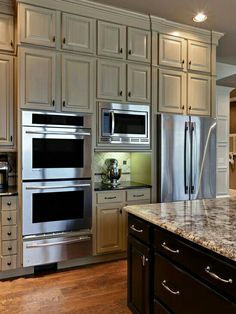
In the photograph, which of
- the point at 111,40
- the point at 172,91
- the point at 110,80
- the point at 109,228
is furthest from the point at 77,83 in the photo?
the point at 109,228

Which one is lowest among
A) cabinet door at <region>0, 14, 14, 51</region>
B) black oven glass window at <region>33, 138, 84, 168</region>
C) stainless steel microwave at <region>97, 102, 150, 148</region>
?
black oven glass window at <region>33, 138, 84, 168</region>

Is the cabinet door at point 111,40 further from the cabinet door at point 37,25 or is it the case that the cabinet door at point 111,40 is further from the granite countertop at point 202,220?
the granite countertop at point 202,220

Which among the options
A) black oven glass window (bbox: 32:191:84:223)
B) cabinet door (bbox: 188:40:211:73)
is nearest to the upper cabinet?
cabinet door (bbox: 188:40:211:73)

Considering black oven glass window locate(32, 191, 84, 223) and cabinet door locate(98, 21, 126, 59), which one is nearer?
black oven glass window locate(32, 191, 84, 223)

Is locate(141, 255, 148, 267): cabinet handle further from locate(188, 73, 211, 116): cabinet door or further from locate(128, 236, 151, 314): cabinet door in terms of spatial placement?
locate(188, 73, 211, 116): cabinet door

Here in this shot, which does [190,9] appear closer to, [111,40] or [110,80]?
[111,40]

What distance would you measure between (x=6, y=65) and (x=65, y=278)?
2.44m

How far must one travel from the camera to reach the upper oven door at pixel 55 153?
2863 millimetres

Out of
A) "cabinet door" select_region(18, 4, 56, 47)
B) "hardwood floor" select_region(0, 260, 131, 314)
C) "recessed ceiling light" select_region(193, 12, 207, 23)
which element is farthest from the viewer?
"recessed ceiling light" select_region(193, 12, 207, 23)

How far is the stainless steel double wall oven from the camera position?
2.87 metres

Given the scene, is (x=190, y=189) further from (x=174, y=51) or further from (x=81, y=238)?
(x=174, y=51)

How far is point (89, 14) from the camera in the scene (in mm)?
3160

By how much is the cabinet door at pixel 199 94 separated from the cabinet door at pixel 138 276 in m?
2.45

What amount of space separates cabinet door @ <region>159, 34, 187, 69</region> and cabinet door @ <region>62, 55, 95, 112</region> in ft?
3.37
